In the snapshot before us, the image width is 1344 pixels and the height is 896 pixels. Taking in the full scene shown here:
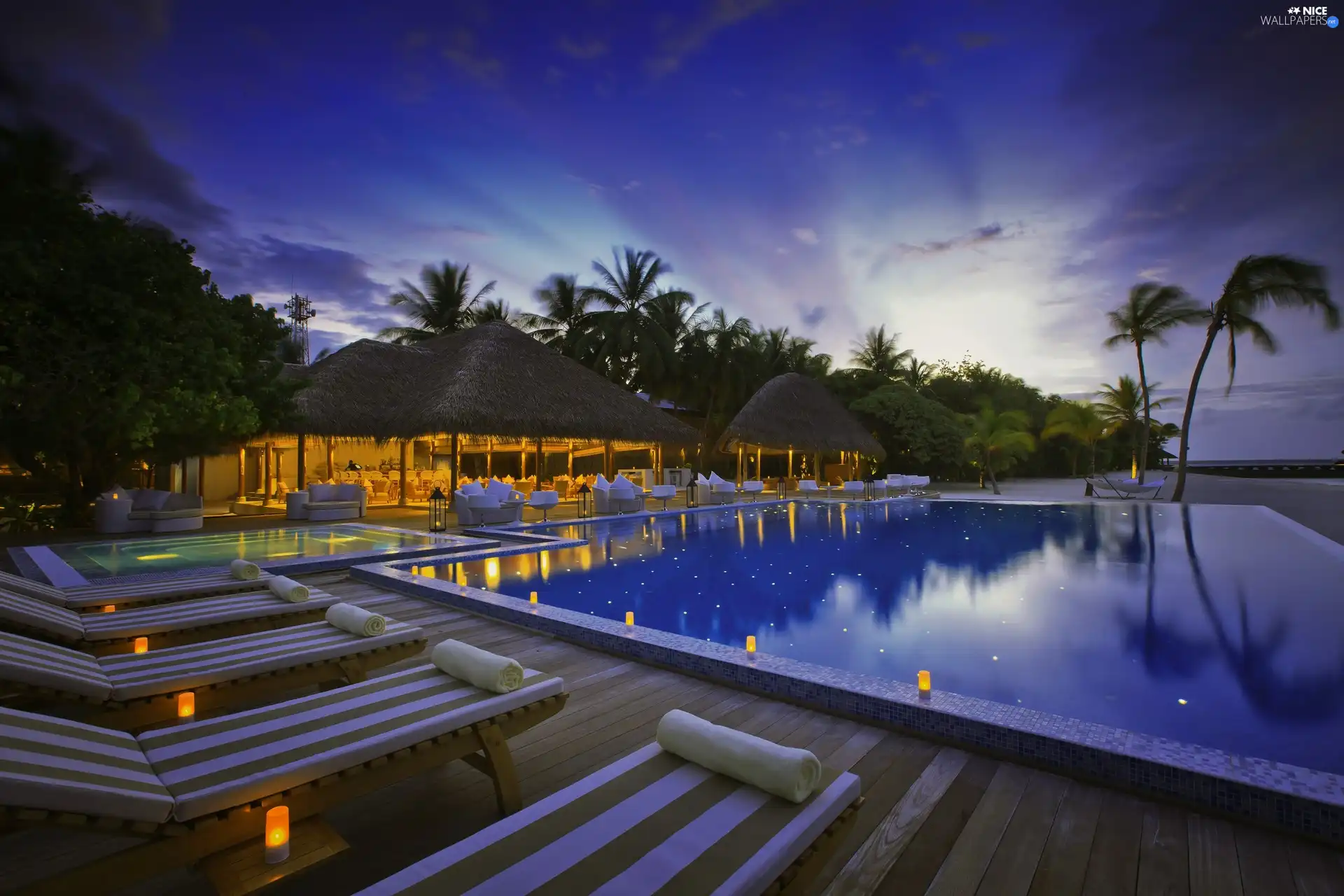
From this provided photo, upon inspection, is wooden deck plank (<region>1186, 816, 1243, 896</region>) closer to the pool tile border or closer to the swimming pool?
the pool tile border

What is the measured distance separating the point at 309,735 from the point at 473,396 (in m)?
13.1

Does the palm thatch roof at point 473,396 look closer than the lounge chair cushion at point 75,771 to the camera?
No

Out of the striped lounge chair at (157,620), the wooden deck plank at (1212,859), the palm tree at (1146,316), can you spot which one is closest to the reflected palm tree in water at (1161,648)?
the wooden deck plank at (1212,859)

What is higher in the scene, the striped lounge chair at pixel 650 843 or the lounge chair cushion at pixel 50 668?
the lounge chair cushion at pixel 50 668

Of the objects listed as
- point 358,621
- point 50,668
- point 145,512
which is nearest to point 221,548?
point 145,512

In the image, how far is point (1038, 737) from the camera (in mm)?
2355

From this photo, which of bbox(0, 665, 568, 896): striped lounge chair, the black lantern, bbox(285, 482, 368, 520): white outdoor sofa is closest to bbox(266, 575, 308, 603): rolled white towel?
bbox(0, 665, 568, 896): striped lounge chair

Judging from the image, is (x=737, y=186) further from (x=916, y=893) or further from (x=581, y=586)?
(x=916, y=893)

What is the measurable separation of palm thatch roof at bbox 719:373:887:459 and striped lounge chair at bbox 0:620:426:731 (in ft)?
55.3

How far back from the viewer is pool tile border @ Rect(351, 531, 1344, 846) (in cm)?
197

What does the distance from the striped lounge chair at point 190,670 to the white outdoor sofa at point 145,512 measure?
29.5 feet

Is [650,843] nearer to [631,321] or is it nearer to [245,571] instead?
[245,571]

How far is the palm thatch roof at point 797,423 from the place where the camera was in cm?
1964

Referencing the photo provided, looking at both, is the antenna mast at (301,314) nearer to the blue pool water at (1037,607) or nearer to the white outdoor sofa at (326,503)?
the white outdoor sofa at (326,503)
